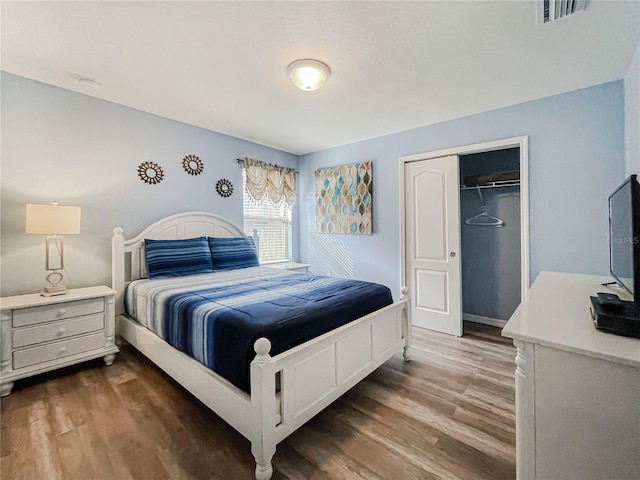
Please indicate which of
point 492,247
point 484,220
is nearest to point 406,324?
point 492,247

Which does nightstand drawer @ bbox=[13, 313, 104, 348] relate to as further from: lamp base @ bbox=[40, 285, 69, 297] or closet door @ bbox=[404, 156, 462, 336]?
closet door @ bbox=[404, 156, 462, 336]

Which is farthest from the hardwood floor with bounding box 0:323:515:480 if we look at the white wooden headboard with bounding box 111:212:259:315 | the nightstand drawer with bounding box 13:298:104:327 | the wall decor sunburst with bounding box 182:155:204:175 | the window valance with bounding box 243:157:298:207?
the window valance with bounding box 243:157:298:207

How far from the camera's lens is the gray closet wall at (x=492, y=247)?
11.6 ft

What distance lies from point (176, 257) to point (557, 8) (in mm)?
3551

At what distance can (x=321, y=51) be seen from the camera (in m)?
2.04

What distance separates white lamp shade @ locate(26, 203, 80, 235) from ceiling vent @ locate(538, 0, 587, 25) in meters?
3.60

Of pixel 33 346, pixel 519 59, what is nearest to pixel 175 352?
pixel 33 346

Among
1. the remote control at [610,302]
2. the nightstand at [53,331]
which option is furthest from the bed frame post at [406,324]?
the nightstand at [53,331]

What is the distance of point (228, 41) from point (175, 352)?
7.20 feet

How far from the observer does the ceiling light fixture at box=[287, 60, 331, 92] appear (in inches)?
84.2

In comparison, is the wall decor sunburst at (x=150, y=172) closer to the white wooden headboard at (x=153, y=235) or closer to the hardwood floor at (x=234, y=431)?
the white wooden headboard at (x=153, y=235)

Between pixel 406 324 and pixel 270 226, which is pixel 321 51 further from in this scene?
pixel 270 226

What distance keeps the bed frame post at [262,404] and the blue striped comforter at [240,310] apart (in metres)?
0.12

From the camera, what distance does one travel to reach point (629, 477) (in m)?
0.80
